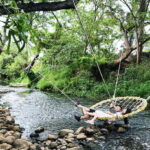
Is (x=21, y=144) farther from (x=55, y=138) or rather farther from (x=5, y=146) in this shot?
(x=55, y=138)

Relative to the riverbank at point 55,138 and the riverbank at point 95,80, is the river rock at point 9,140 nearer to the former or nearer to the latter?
the riverbank at point 55,138

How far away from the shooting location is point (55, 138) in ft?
18.7

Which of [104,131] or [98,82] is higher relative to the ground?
[98,82]

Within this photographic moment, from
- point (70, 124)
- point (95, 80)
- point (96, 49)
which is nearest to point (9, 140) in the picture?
point (70, 124)

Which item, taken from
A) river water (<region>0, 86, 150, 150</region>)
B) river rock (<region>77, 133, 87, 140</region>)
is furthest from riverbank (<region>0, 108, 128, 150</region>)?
river water (<region>0, 86, 150, 150</region>)

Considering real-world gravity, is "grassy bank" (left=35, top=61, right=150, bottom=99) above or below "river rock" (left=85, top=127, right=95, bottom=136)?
above

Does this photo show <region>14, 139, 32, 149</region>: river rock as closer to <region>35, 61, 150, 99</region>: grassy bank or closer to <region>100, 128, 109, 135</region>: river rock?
<region>100, 128, 109, 135</region>: river rock

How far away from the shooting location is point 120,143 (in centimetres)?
546

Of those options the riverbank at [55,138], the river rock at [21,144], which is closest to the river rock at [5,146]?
the riverbank at [55,138]

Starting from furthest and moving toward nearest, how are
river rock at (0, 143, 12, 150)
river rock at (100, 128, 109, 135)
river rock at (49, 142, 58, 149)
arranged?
river rock at (100, 128, 109, 135) < river rock at (49, 142, 58, 149) < river rock at (0, 143, 12, 150)

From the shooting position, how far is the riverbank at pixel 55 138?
4.95 meters

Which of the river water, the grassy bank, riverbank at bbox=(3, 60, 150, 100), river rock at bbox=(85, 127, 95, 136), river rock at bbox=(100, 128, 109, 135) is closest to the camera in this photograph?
the river water

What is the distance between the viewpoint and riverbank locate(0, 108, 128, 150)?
16.2 ft

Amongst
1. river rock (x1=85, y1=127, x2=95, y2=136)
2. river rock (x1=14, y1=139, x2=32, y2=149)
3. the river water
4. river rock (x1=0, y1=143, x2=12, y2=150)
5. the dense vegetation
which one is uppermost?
the dense vegetation
